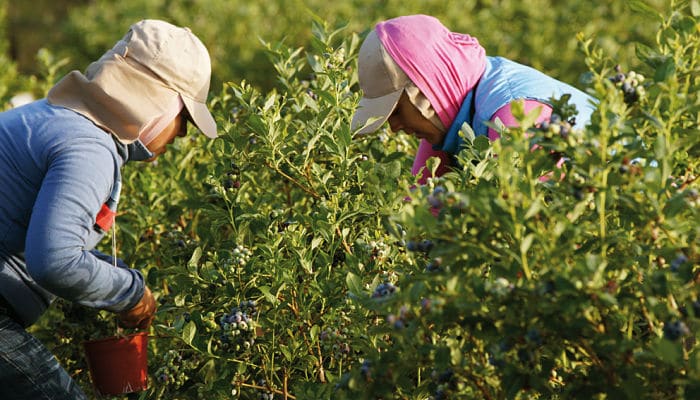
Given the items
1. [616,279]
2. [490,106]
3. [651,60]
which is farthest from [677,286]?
[490,106]

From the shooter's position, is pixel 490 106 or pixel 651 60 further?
pixel 490 106

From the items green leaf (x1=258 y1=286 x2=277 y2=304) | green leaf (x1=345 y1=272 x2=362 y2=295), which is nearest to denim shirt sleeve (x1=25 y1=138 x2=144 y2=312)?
green leaf (x1=258 y1=286 x2=277 y2=304)

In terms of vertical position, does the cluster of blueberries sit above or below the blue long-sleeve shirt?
below

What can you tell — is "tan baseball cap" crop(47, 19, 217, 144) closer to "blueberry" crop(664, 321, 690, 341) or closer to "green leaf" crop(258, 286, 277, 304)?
"green leaf" crop(258, 286, 277, 304)

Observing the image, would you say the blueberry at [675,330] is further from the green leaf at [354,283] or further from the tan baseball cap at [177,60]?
the tan baseball cap at [177,60]

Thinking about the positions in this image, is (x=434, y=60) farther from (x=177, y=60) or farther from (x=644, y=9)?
(x=644, y=9)

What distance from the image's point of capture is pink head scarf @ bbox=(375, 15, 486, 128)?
291cm

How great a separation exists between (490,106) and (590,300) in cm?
117

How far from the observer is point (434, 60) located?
9.60 ft

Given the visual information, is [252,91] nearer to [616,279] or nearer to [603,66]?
[603,66]

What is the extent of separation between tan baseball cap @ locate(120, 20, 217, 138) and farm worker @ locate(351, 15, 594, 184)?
0.48 meters

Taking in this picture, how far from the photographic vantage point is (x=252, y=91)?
9.19 ft

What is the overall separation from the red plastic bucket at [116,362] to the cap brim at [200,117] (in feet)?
1.92

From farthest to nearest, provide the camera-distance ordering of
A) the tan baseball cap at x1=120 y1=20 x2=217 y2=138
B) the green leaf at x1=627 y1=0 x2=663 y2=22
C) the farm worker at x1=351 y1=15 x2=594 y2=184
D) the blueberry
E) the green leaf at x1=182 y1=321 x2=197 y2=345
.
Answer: the farm worker at x1=351 y1=15 x2=594 y2=184, the tan baseball cap at x1=120 y1=20 x2=217 y2=138, the green leaf at x1=182 y1=321 x2=197 y2=345, the green leaf at x1=627 y1=0 x2=663 y2=22, the blueberry
